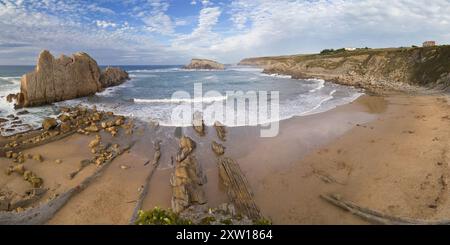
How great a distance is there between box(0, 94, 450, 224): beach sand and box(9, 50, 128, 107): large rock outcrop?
52.5 ft

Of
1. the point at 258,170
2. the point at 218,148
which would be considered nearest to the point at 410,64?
the point at 218,148

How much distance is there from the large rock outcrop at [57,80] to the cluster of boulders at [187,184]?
24.8m

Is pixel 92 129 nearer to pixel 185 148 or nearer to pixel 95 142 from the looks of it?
pixel 95 142

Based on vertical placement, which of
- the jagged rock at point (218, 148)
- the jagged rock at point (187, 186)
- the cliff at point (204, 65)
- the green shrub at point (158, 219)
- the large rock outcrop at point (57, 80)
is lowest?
the jagged rock at point (187, 186)

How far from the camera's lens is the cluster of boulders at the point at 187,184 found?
1019cm

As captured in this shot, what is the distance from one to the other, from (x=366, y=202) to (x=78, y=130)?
19.6 meters

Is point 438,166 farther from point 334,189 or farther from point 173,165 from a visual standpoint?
point 173,165

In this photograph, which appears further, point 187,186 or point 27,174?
point 27,174

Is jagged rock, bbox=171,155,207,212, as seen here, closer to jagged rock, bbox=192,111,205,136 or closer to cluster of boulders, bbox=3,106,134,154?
jagged rock, bbox=192,111,205,136

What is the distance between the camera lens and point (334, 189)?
35.5 ft

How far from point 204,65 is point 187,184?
13065cm

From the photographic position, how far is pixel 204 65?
5389 inches

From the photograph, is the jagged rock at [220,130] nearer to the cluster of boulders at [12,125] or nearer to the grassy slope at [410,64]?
the cluster of boulders at [12,125]

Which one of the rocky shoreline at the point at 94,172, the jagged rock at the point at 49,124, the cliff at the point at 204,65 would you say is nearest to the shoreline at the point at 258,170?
the rocky shoreline at the point at 94,172
